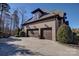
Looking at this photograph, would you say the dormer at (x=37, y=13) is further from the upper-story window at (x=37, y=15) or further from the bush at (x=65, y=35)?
the bush at (x=65, y=35)

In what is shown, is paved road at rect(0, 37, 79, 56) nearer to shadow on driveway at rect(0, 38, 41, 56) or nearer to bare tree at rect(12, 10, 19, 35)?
shadow on driveway at rect(0, 38, 41, 56)

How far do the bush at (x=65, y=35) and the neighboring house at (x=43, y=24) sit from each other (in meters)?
0.15

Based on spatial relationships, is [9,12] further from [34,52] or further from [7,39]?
[34,52]

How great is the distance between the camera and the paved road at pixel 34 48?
5.74 meters

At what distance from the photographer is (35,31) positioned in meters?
6.35

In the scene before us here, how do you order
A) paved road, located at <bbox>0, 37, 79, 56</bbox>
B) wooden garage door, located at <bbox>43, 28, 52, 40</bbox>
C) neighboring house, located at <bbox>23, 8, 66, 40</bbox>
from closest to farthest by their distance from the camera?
paved road, located at <bbox>0, 37, 79, 56</bbox> < neighboring house, located at <bbox>23, 8, 66, 40</bbox> < wooden garage door, located at <bbox>43, 28, 52, 40</bbox>

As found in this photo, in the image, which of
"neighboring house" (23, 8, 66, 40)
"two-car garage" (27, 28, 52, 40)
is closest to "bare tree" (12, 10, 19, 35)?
"neighboring house" (23, 8, 66, 40)

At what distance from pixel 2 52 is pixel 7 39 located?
0.53 metres

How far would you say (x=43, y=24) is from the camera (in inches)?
248

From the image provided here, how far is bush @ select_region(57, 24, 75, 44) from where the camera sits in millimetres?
6035

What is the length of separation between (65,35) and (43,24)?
0.93 meters

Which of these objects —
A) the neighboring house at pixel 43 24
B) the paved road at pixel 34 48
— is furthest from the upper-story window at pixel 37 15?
the paved road at pixel 34 48

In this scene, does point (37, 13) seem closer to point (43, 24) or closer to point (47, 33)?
point (43, 24)

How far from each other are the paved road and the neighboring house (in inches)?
12.9
